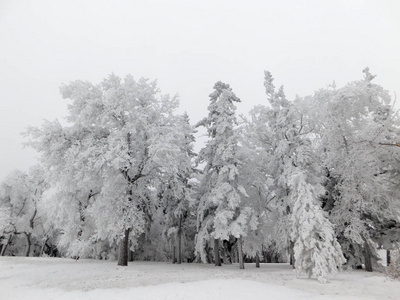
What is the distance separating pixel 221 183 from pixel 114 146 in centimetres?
890

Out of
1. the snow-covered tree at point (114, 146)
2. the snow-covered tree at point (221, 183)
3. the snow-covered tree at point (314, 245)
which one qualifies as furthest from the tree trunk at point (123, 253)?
the snow-covered tree at point (314, 245)

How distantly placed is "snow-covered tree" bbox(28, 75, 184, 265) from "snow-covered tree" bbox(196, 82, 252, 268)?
4.41m

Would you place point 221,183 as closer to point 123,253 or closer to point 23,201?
point 123,253

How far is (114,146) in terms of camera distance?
19.0m

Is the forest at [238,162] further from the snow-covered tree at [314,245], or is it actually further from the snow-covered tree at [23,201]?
the snow-covered tree at [23,201]

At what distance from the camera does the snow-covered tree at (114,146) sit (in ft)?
61.6

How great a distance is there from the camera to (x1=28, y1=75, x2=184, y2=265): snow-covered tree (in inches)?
739

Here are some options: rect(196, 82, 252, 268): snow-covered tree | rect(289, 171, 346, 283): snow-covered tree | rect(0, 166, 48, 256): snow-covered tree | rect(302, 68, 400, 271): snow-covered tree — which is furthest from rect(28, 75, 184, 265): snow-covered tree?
rect(0, 166, 48, 256): snow-covered tree

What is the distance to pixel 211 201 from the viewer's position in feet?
76.5

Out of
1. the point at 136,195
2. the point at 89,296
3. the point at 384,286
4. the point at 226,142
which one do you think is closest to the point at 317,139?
the point at 226,142

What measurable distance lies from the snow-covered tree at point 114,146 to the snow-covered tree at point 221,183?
4410 mm

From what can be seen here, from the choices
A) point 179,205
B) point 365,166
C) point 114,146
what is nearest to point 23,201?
point 179,205

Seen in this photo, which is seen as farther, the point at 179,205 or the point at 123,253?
the point at 179,205

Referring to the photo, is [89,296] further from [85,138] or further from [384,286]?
[85,138]
